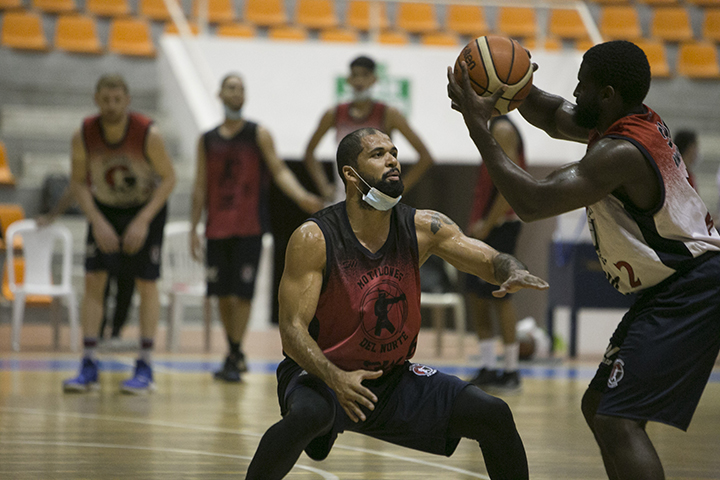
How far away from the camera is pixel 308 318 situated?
3039mm

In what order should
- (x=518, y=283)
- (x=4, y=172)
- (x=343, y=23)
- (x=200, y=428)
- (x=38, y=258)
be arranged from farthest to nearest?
(x=343, y=23) < (x=4, y=172) < (x=38, y=258) < (x=200, y=428) < (x=518, y=283)

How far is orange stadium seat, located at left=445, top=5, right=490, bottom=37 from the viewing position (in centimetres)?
1457

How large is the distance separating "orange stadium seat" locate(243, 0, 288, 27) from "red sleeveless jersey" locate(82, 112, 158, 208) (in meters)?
8.52

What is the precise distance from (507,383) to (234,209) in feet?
7.92

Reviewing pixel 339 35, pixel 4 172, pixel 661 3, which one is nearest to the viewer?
pixel 4 172

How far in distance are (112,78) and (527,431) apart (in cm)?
349

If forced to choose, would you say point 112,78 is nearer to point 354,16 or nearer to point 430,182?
point 430,182

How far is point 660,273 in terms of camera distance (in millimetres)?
2799

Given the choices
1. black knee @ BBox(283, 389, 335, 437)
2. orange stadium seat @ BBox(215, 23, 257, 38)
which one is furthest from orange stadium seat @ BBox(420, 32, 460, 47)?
black knee @ BBox(283, 389, 335, 437)

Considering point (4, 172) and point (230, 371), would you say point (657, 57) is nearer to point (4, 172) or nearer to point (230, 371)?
point (4, 172)

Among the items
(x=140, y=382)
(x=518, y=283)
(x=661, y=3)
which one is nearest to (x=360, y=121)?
(x=140, y=382)

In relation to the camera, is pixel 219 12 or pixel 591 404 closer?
pixel 591 404

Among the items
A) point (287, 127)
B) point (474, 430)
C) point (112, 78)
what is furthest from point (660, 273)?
point (287, 127)

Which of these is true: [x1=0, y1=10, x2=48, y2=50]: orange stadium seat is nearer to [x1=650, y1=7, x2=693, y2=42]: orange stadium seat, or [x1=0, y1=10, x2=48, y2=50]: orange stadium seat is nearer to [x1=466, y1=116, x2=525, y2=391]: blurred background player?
[x1=466, y1=116, x2=525, y2=391]: blurred background player
